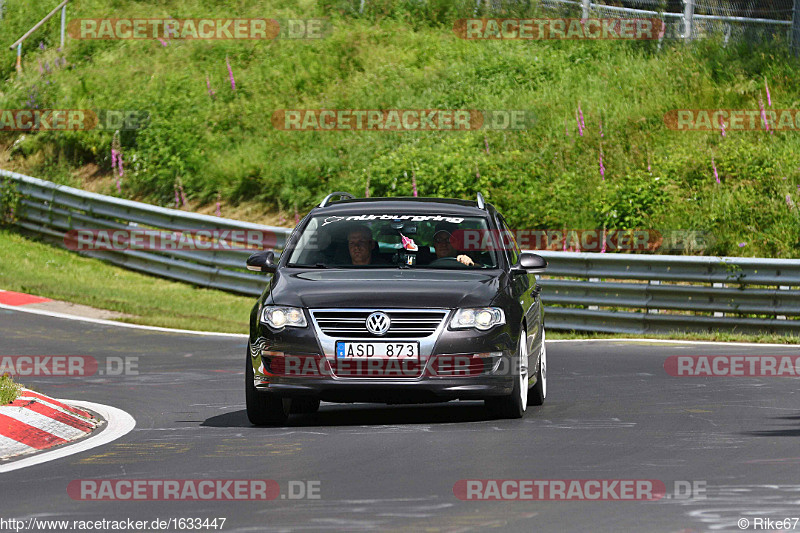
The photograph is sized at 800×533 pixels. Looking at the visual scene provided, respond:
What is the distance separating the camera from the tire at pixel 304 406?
37.4 feet

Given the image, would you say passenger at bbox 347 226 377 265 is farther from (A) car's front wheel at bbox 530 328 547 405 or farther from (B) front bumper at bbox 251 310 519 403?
(A) car's front wheel at bbox 530 328 547 405

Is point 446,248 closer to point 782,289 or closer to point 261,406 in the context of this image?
point 261,406

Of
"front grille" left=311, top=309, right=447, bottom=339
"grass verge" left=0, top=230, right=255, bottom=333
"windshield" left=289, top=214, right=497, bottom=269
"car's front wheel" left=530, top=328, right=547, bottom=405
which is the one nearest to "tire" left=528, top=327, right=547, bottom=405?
"car's front wheel" left=530, top=328, right=547, bottom=405

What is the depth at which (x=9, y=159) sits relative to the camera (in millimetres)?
30875

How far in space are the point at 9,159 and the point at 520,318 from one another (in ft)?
73.1

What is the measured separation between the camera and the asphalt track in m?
7.00

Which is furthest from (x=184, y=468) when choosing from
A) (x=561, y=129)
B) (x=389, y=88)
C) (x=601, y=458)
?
(x=389, y=88)

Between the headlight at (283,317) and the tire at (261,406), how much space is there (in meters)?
0.34

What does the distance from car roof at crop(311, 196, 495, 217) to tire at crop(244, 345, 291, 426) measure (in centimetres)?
171

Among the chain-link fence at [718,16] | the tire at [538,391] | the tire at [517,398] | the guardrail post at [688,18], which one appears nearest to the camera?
the tire at [517,398]

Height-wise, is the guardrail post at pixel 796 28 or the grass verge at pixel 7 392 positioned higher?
the guardrail post at pixel 796 28

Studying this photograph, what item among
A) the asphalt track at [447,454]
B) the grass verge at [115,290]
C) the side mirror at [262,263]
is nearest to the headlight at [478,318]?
the asphalt track at [447,454]

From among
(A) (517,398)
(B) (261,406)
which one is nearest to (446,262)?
(A) (517,398)

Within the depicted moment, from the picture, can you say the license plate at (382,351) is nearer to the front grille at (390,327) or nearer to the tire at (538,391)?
the front grille at (390,327)
